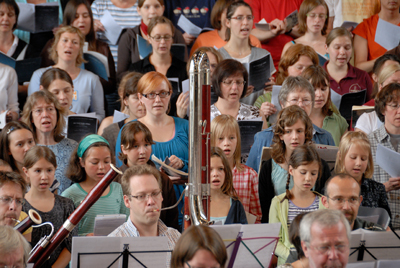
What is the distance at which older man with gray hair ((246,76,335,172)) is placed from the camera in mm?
4160

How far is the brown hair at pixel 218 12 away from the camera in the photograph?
566 centimetres

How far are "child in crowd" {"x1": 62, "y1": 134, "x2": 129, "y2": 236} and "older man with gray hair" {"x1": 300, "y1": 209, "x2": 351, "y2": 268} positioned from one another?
4.72 ft

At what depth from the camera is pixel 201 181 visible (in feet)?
8.05

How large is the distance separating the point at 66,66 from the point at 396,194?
297 cm

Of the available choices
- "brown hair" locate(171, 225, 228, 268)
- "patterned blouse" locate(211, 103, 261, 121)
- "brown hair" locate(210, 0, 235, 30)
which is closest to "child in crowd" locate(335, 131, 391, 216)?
"patterned blouse" locate(211, 103, 261, 121)

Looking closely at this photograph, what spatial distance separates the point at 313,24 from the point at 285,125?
2.02 m

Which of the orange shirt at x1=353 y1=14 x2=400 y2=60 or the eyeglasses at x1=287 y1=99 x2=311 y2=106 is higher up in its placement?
the orange shirt at x1=353 y1=14 x2=400 y2=60

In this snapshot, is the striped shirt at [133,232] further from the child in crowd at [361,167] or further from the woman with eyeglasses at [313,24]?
the woman with eyeglasses at [313,24]

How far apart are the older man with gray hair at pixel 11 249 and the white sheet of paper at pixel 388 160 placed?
2332 mm

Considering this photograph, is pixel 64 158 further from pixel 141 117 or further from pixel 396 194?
pixel 396 194

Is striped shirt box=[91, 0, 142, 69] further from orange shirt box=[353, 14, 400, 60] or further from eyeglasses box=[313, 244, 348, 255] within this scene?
eyeglasses box=[313, 244, 348, 255]

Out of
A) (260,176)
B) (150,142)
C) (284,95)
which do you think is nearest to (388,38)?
(284,95)

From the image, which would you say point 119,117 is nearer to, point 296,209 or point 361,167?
point 296,209

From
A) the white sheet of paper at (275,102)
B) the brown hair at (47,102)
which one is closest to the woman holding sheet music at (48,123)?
Answer: the brown hair at (47,102)
